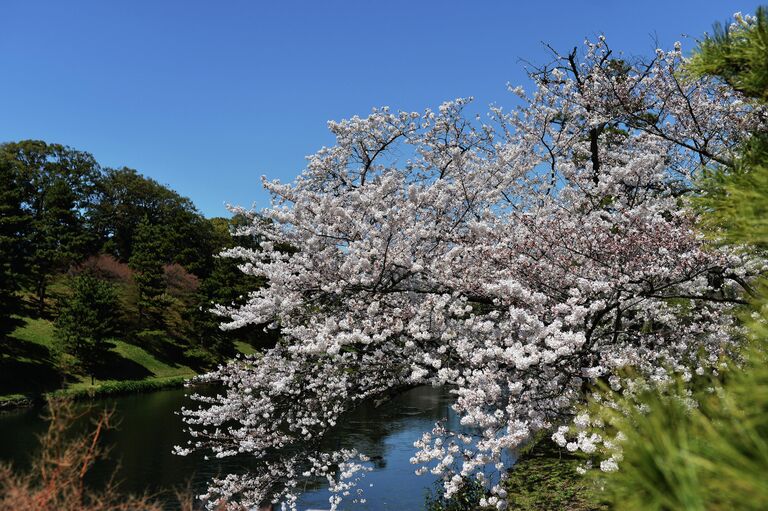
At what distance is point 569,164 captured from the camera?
1162 centimetres

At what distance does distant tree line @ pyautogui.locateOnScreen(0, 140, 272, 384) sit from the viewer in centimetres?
3170

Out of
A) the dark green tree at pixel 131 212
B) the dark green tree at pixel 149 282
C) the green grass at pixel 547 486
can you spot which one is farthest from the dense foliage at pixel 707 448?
the dark green tree at pixel 131 212

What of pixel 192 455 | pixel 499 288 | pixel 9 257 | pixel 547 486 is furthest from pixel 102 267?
pixel 499 288

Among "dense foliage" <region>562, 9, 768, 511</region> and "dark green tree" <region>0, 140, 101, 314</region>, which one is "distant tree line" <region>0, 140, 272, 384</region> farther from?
"dense foliage" <region>562, 9, 768, 511</region>

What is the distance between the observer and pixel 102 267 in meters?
44.7

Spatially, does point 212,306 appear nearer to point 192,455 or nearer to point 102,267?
point 102,267

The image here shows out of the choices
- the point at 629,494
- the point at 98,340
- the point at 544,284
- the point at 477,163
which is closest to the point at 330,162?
the point at 477,163

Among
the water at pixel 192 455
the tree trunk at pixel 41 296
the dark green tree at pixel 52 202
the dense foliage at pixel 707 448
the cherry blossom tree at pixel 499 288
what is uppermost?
the dark green tree at pixel 52 202

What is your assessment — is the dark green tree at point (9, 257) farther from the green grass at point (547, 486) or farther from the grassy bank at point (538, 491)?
the green grass at point (547, 486)

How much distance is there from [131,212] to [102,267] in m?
19.0

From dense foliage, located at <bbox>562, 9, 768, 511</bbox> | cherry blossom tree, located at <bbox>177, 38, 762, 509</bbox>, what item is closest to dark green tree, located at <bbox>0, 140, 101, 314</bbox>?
cherry blossom tree, located at <bbox>177, 38, 762, 509</bbox>

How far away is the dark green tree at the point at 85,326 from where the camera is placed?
30938mm

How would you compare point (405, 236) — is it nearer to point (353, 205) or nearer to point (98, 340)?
point (353, 205)

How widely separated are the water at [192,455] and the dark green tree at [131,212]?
30645 mm
